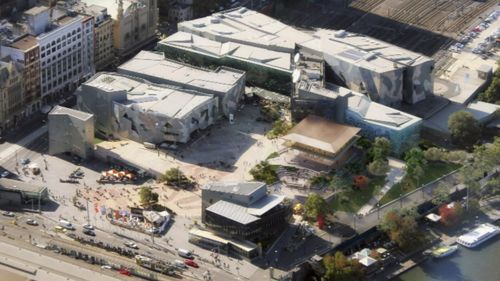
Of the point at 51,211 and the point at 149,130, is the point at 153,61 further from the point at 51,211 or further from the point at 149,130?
the point at 51,211

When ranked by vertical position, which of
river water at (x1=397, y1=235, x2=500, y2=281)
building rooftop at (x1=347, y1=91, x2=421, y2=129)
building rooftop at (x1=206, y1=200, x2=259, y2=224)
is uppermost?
building rooftop at (x1=347, y1=91, x2=421, y2=129)

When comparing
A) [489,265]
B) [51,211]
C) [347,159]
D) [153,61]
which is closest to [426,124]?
[347,159]

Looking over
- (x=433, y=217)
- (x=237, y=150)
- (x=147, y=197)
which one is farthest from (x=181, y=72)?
(x=433, y=217)

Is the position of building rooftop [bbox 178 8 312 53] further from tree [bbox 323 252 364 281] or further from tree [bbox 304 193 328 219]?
tree [bbox 323 252 364 281]

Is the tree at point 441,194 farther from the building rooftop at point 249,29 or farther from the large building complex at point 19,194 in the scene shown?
the large building complex at point 19,194

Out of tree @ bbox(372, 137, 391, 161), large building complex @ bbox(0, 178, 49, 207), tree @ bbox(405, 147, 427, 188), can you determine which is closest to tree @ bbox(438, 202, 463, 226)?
tree @ bbox(405, 147, 427, 188)
